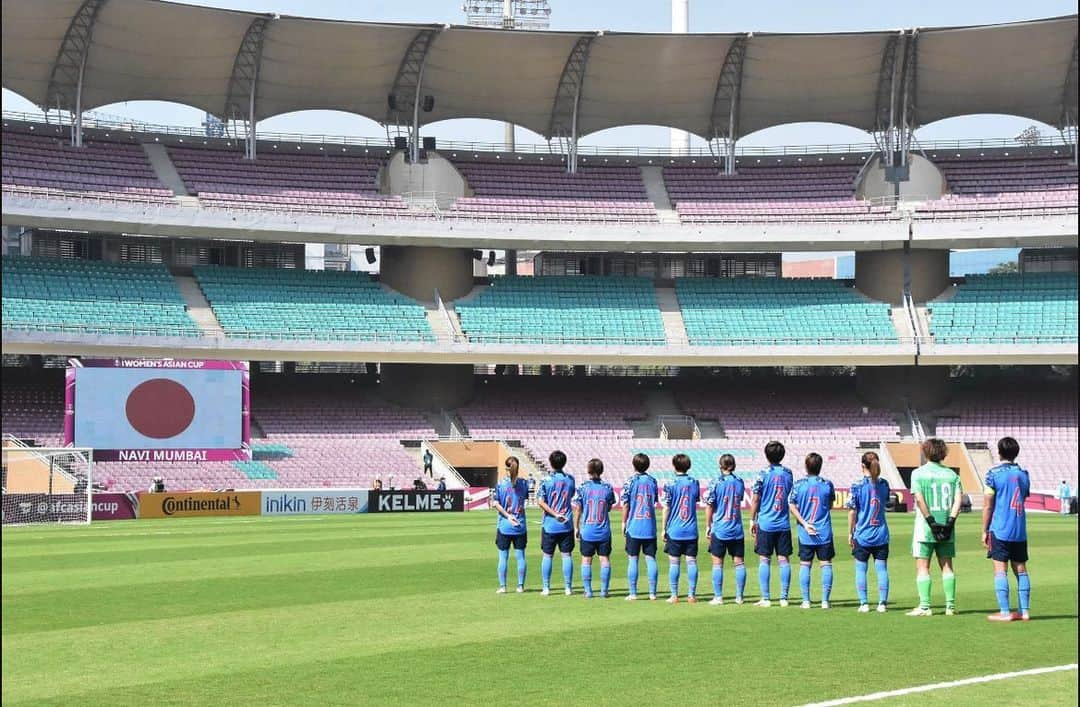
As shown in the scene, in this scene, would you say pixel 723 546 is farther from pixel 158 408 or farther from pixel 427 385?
pixel 427 385

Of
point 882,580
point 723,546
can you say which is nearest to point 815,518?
point 882,580

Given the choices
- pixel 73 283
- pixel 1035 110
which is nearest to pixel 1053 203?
pixel 1035 110

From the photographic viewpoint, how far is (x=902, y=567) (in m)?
22.3

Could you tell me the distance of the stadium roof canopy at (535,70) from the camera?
174 ft

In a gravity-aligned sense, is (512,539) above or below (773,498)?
below

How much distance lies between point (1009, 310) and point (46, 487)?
36.8m

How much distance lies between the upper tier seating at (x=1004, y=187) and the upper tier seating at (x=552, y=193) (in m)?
12.0

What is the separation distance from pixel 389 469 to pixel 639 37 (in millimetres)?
19505

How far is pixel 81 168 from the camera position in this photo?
178 feet

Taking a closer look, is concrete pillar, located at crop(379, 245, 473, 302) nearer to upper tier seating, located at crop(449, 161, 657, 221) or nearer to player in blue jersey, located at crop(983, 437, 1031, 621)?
upper tier seating, located at crop(449, 161, 657, 221)

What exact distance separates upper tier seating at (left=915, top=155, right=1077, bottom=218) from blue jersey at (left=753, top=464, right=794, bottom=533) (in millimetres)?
43517

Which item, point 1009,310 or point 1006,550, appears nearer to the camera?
point 1006,550

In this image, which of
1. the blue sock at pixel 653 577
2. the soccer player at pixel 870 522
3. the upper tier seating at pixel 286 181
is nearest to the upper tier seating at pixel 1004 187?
the upper tier seating at pixel 286 181

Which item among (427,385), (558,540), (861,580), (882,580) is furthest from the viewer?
(427,385)
